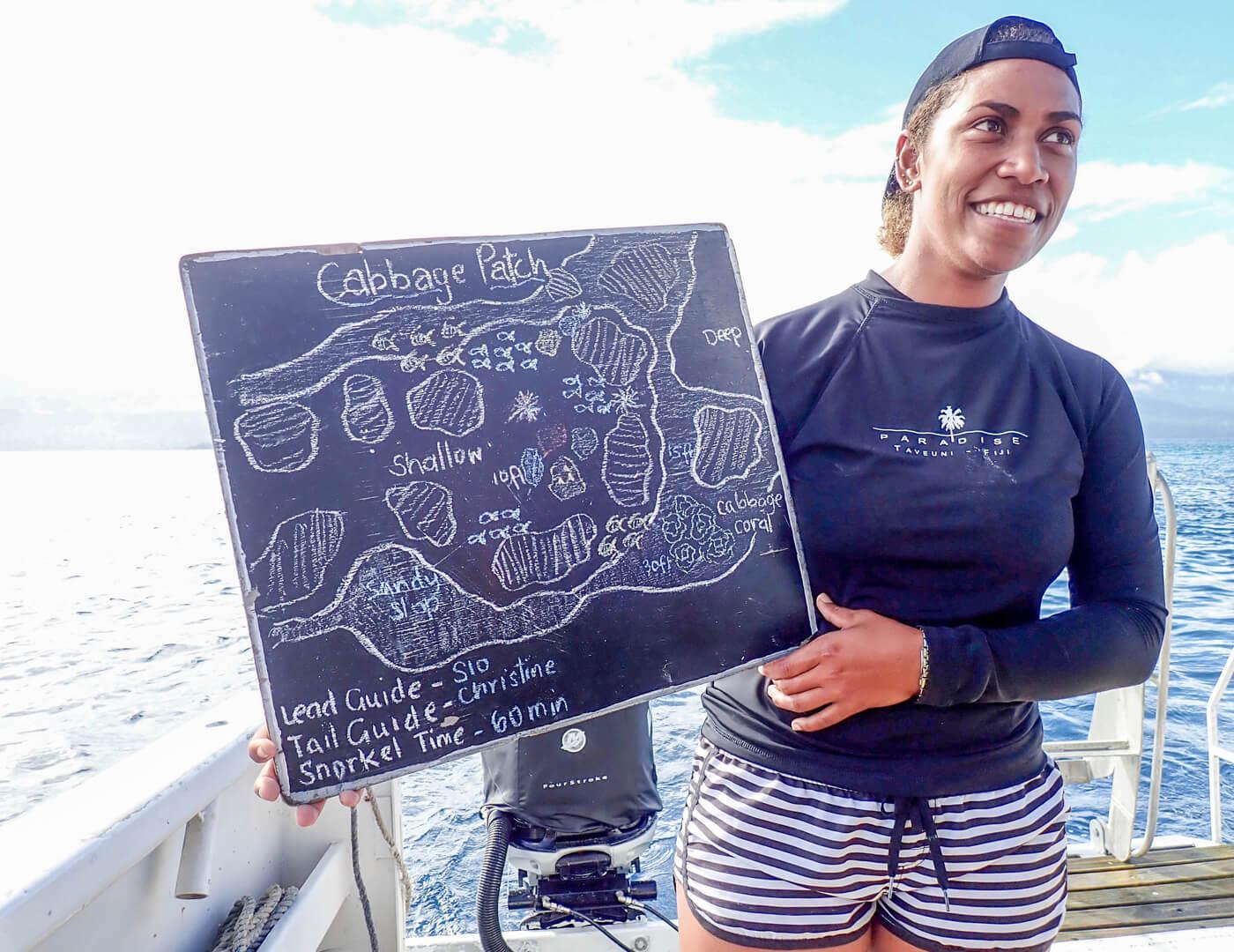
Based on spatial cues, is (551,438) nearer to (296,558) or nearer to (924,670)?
(296,558)

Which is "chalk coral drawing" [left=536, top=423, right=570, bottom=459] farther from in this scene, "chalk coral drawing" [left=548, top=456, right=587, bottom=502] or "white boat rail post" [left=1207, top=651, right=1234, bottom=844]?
"white boat rail post" [left=1207, top=651, right=1234, bottom=844]

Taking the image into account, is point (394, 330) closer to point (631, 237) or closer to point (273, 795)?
point (631, 237)

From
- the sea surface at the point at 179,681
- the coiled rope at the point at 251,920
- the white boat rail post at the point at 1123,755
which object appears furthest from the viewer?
the sea surface at the point at 179,681

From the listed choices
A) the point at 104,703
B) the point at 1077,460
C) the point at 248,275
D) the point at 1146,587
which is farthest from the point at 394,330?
the point at 104,703

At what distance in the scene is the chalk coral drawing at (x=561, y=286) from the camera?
3.69ft

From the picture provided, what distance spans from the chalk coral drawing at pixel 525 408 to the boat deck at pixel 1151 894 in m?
2.17

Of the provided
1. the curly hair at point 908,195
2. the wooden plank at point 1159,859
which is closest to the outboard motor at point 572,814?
the curly hair at point 908,195

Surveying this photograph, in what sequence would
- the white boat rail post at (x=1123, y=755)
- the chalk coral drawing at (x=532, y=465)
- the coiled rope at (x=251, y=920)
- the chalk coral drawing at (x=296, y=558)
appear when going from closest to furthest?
the chalk coral drawing at (x=296, y=558) → the chalk coral drawing at (x=532, y=465) → the coiled rope at (x=251, y=920) → the white boat rail post at (x=1123, y=755)

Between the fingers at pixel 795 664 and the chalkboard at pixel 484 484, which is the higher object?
the chalkboard at pixel 484 484

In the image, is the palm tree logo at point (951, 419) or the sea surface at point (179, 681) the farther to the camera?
the sea surface at point (179, 681)

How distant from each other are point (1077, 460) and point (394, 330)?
0.93 metres

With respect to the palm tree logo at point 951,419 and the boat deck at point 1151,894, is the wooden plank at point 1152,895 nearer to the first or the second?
the boat deck at point 1151,894

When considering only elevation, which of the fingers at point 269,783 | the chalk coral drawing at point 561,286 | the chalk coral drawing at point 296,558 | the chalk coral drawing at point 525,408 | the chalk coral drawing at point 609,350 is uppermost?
the chalk coral drawing at point 561,286

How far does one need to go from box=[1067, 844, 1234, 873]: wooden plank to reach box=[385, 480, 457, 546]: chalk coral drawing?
2471 mm
